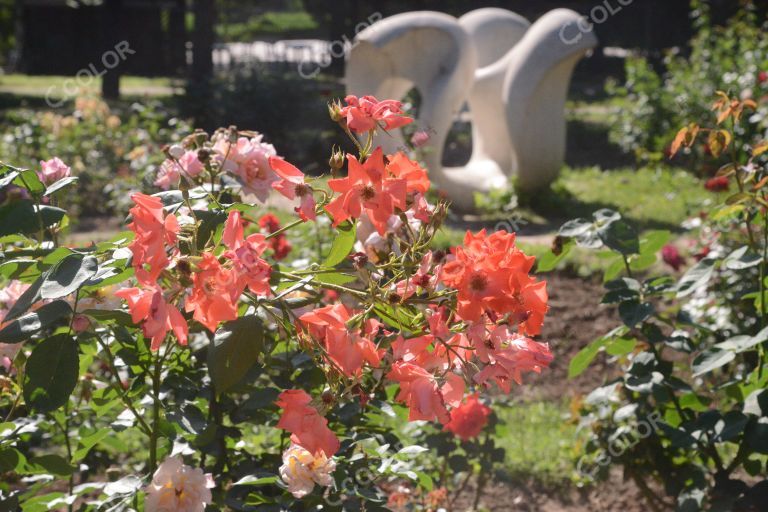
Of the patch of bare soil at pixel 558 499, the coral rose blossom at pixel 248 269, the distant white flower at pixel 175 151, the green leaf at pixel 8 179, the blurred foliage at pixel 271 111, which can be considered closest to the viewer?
the coral rose blossom at pixel 248 269

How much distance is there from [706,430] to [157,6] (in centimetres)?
1687

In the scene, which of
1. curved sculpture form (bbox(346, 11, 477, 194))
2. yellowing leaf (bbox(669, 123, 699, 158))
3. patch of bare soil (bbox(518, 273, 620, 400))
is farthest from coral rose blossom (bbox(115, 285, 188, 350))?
curved sculpture form (bbox(346, 11, 477, 194))

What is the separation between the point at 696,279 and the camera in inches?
84.8

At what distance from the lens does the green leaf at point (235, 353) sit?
3.85 ft

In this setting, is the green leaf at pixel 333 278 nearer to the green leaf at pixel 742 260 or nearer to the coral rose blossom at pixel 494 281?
the coral rose blossom at pixel 494 281

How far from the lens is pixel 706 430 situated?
207cm

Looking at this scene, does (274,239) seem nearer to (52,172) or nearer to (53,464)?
(52,172)

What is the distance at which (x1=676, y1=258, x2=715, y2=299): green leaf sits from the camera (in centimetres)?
212

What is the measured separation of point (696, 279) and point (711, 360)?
19 centimetres

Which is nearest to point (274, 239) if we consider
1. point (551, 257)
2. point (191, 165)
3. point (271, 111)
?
point (551, 257)

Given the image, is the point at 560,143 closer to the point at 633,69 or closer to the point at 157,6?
the point at 633,69

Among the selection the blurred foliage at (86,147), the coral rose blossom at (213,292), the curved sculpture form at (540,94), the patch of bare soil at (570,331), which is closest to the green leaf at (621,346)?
the coral rose blossom at (213,292)

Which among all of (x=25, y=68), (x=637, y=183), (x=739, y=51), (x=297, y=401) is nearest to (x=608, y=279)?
(x=297, y=401)

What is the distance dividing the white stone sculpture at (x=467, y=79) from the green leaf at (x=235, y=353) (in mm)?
5851
